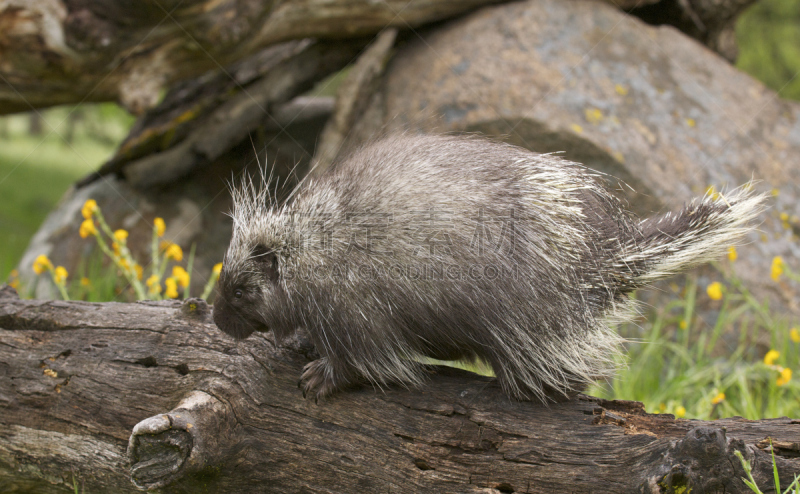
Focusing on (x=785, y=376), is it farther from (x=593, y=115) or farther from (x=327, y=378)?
(x=327, y=378)

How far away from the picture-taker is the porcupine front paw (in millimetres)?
2174

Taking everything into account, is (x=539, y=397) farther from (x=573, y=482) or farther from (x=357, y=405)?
(x=357, y=405)

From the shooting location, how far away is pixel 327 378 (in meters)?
2.18

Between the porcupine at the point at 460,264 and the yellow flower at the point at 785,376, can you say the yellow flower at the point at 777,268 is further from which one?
the porcupine at the point at 460,264

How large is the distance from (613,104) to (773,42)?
590cm

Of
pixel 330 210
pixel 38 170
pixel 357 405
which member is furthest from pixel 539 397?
pixel 38 170

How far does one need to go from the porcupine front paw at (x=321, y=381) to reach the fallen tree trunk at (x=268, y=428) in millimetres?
43

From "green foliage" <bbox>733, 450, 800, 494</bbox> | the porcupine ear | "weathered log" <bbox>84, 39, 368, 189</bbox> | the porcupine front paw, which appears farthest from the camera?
"weathered log" <bbox>84, 39, 368, 189</bbox>

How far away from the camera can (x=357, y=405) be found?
2.18 m

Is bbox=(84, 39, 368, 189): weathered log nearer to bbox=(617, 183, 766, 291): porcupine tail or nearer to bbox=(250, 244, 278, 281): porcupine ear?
bbox=(250, 244, 278, 281): porcupine ear

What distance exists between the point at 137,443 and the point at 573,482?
1.33 m

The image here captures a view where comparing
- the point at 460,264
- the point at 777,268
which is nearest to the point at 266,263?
the point at 460,264

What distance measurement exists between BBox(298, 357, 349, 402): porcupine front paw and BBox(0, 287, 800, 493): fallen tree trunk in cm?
4

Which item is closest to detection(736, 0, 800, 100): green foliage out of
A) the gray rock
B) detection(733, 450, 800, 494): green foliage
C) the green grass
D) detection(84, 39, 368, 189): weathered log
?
detection(84, 39, 368, 189): weathered log
